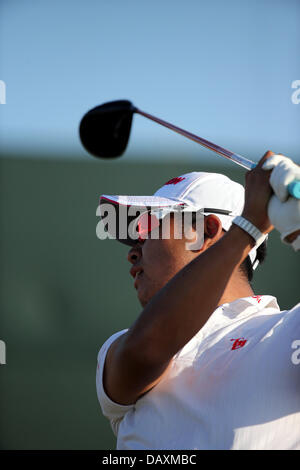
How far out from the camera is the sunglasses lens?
173cm

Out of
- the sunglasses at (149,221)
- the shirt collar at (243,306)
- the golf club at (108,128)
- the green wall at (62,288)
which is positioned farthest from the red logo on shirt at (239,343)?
the green wall at (62,288)

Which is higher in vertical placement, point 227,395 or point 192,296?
point 192,296

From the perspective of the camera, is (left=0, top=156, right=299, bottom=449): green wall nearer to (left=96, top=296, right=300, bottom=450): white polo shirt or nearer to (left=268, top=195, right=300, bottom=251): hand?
(left=96, top=296, right=300, bottom=450): white polo shirt

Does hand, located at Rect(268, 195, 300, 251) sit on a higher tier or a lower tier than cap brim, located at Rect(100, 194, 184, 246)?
higher

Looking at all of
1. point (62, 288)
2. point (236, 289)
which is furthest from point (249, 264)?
point (62, 288)

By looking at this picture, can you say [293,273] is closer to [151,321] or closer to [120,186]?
[120,186]

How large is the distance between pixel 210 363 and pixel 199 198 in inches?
19.3

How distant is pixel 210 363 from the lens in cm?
148

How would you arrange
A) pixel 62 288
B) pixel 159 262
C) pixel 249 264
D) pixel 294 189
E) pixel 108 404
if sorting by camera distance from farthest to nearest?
pixel 62 288 < pixel 249 264 < pixel 159 262 < pixel 108 404 < pixel 294 189

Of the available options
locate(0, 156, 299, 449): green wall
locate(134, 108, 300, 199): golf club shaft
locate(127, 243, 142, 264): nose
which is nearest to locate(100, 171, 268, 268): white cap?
locate(127, 243, 142, 264): nose

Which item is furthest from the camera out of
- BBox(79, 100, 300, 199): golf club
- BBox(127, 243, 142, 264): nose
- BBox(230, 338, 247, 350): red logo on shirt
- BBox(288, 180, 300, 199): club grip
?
BBox(127, 243, 142, 264): nose

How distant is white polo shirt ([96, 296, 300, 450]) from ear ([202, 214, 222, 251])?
23cm

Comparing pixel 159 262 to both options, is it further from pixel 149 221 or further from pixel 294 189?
pixel 294 189
